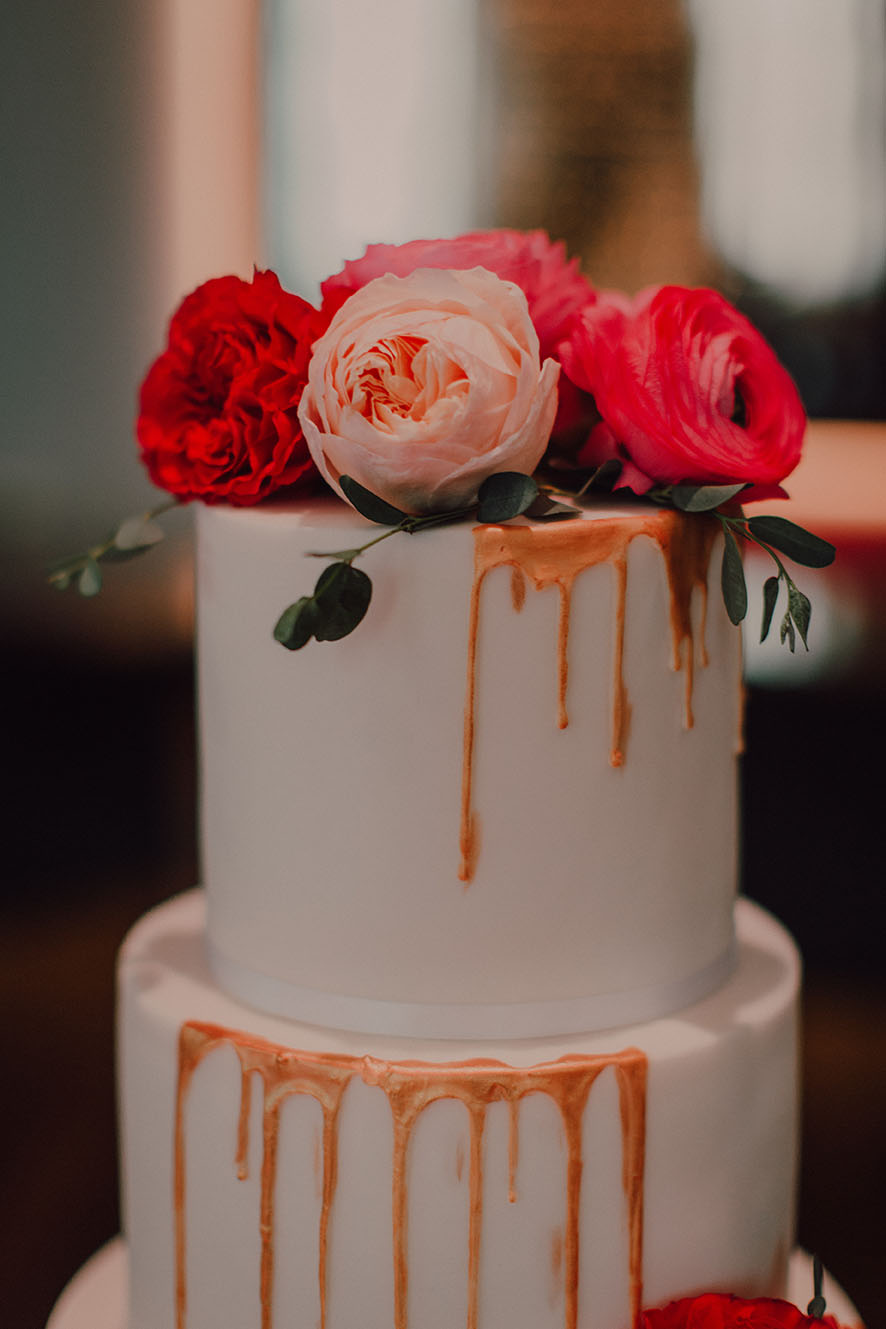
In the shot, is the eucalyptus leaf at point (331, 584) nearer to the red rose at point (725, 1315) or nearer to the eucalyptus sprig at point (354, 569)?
the eucalyptus sprig at point (354, 569)

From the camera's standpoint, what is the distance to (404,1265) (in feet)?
3.35

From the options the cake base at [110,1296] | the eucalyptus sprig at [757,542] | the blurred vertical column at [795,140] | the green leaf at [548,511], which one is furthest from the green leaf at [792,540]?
the blurred vertical column at [795,140]

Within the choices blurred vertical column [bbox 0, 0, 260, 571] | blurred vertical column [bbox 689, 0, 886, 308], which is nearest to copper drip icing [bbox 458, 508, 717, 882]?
blurred vertical column [bbox 0, 0, 260, 571]

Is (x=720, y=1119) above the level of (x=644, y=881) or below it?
below

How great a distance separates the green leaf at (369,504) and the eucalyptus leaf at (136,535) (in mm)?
338

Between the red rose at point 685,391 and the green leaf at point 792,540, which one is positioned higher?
the red rose at point 685,391

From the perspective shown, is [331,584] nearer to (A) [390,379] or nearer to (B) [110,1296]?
(A) [390,379]

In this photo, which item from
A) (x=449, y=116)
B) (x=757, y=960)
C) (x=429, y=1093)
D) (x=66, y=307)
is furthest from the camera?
(x=449, y=116)

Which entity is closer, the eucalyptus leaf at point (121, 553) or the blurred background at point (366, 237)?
the eucalyptus leaf at point (121, 553)

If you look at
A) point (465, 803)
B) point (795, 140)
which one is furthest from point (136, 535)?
point (795, 140)

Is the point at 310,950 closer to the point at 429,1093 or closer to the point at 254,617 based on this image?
the point at 429,1093

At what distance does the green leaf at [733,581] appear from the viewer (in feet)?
3.50

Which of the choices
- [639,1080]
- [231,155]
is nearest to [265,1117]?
[639,1080]

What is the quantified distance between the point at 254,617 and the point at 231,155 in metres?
2.68
